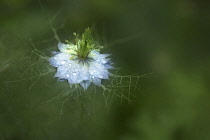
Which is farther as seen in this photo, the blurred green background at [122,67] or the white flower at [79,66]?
the blurred green background at [122,67]

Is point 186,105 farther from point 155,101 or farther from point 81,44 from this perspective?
Answer: point 81,44

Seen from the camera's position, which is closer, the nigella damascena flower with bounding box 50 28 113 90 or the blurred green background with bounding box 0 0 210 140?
the nigella damascena flower with bounding box 50 28 113 90

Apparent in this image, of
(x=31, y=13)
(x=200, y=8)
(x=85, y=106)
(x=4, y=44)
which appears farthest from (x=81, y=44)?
(x=200, y=8)

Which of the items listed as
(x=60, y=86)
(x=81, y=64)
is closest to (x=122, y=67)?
(x=81, y=64)

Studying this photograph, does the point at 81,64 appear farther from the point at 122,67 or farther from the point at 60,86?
the point at 122,67

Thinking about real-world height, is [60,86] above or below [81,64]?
below
